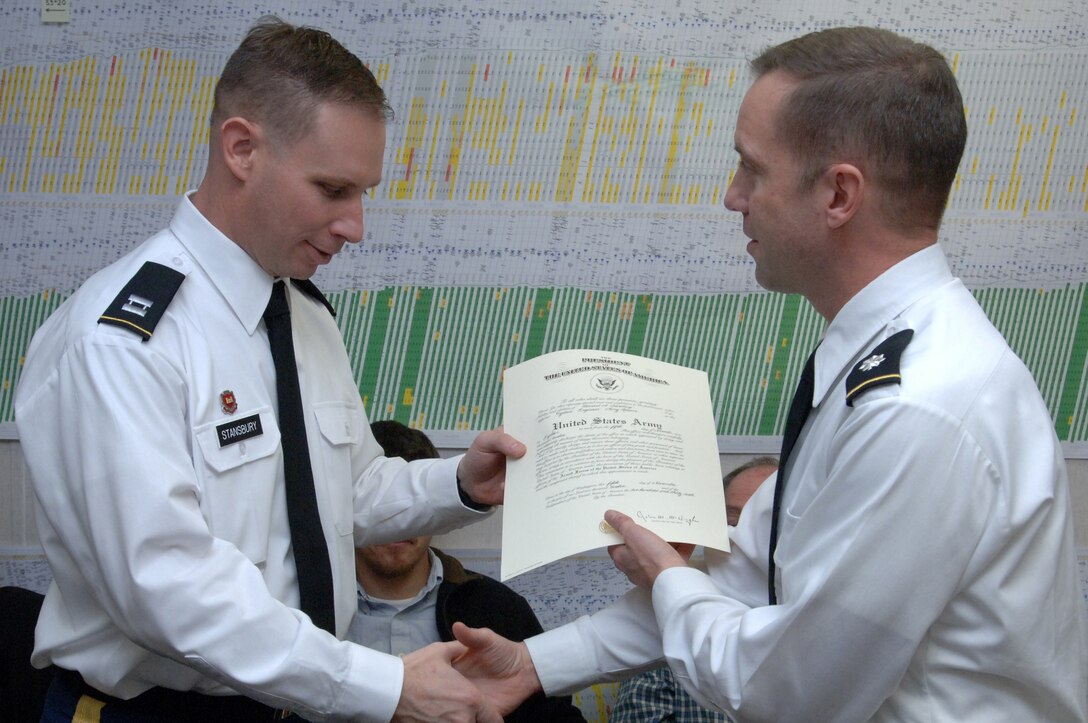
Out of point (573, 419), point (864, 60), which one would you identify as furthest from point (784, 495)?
point (864, 60)

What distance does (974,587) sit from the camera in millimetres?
1449

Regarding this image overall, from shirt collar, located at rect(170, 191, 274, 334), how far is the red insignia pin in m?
0.13

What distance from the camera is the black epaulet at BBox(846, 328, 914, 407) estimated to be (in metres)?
1.47

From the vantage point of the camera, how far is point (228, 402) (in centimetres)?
172

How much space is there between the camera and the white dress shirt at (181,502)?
1570mm

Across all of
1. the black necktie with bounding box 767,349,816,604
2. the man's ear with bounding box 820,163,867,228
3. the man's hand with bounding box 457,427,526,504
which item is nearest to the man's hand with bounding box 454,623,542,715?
the man's hand with bounding box 457,427,526,504

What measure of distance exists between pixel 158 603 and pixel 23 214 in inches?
82.6

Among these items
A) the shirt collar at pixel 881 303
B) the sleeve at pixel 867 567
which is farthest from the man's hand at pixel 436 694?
the shirt collar at pixel 881 303

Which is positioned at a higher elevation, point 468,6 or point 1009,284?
point 468,6

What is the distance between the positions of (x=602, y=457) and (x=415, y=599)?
1.29 metres

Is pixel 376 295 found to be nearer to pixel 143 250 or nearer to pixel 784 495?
pixel 143 250

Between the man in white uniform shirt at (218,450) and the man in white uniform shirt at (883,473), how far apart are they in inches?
20.6

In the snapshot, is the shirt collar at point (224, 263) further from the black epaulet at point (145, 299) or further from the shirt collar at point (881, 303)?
the shirt collar at point (881, 303)

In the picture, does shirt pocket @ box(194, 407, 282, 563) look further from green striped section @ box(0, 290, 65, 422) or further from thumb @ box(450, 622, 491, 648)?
green striped section @ box(0, 290, 65, 422)
